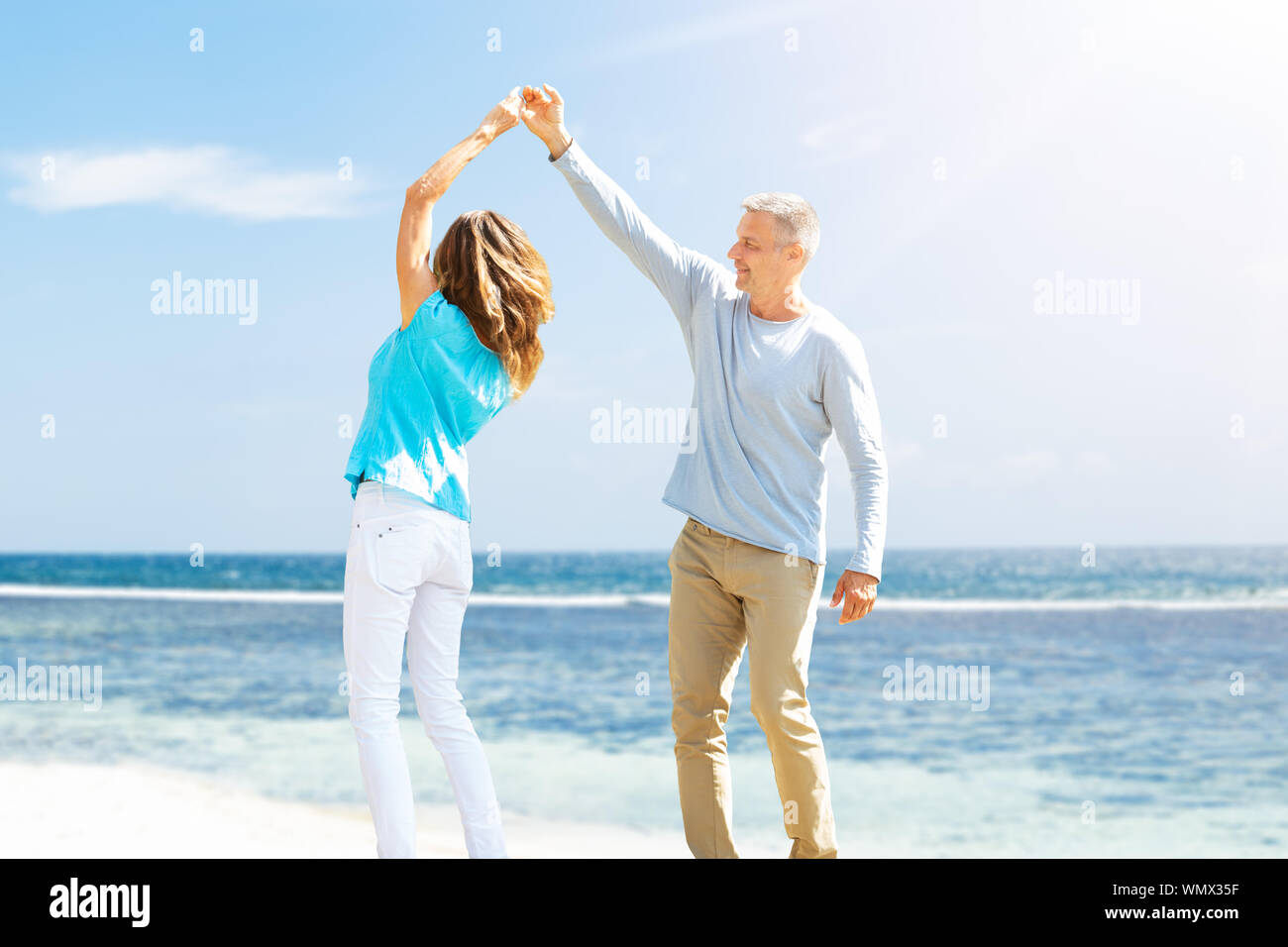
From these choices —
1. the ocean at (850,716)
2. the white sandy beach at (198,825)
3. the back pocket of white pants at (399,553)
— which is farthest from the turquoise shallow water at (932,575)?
the back pocket of white pants at (399,553)

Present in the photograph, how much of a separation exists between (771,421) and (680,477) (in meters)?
0.31

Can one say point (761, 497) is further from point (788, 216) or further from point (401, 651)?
point (401, 651)

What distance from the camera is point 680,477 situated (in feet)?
9.73

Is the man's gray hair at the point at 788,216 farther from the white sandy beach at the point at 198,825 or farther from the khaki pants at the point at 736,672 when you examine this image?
the white sandy beach at the point at 198,825

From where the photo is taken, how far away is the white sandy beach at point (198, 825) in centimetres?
499

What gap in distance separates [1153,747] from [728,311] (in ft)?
24.2

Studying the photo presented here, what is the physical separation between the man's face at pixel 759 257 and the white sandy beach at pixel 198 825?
2.86 meters

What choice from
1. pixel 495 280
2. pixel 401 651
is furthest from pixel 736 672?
pixel 495 280

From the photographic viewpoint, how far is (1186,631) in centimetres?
1459

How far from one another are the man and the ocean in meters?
3.22

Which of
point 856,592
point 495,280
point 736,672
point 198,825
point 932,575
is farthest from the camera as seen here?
point 932,575

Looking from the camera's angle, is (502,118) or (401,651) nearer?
(401,651)
